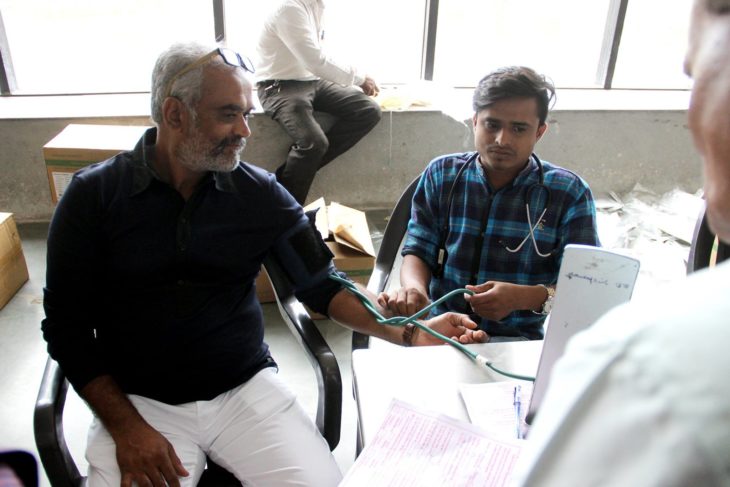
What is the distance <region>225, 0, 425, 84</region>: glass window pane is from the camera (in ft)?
11.7

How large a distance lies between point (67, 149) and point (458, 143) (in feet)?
7.41

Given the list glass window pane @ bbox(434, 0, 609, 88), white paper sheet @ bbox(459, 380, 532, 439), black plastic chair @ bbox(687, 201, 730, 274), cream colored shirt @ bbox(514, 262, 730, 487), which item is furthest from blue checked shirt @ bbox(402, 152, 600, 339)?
glass window pane @ bbox(434, 0, 609, 88)

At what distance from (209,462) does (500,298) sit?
0.75 m

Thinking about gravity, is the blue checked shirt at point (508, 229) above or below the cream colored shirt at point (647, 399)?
below

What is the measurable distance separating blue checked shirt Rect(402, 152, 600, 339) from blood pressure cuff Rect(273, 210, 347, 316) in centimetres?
26

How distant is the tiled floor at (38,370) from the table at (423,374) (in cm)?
78

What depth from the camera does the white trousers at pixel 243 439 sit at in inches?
45.6

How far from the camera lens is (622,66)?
4387 millimetres

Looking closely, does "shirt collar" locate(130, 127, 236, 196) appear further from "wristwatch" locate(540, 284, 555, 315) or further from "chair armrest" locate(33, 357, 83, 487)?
"wristwatch" locate(540, 284, 555, 315)

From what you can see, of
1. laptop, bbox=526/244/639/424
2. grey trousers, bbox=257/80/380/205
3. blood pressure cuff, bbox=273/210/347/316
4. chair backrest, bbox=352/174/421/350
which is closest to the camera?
laptop, bbox=526/244/639/424

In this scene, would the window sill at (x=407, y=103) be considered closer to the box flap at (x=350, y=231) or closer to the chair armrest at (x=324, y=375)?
the box flap at (x=350, y=231)

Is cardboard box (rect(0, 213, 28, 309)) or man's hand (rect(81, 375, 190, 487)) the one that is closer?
man's hand (rect(81, 375, 190, 487))

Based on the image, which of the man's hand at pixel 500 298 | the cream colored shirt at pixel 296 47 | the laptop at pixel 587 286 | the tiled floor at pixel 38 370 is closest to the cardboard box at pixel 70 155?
the tiled floor at pixel 38 370

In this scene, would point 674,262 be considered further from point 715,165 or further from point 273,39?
point 715,165
